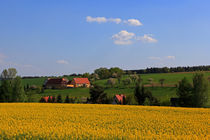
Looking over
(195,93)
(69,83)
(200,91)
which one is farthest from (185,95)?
(69,83)

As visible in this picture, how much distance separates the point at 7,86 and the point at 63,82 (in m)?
74.3

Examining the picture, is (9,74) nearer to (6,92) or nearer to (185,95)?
(6,92)

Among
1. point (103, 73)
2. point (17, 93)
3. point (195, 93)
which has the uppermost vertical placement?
point (103, 73)

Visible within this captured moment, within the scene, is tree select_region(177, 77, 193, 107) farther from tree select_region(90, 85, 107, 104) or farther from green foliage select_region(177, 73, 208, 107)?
tree select_region(90, 85, 107, 104)

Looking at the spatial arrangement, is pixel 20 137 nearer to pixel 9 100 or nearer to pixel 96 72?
pixel 9 100

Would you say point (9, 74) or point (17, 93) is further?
point (9, 74)

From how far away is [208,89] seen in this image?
4109cm

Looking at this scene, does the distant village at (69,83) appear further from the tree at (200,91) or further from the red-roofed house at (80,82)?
the tree at (200,91)

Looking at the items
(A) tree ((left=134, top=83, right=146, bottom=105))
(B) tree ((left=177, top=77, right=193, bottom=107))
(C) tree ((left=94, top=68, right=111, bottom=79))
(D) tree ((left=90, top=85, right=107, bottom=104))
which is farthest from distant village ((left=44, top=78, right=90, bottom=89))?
(B) tree ((left=177, top=77, right=193, bottom=107))

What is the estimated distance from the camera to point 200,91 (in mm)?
40250

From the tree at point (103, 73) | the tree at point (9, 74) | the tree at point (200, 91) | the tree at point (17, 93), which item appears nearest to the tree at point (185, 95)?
the tree at point (200, 91)

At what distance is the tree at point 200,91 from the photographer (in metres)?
39.3

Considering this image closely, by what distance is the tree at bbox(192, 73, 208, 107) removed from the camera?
39344 mm

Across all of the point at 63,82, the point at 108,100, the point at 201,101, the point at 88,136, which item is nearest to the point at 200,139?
the point at 88,136
